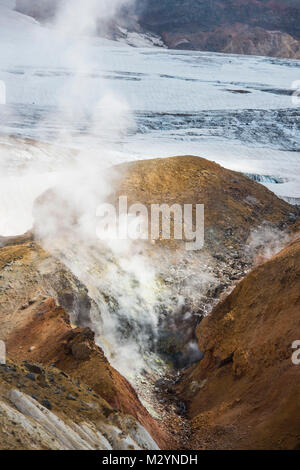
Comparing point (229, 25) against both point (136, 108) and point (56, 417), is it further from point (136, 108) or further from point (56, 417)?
point (56, 417)

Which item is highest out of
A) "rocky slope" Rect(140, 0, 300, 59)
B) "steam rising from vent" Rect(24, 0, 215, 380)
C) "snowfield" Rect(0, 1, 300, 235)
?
"rocky slope" Rect(140, 0, 300, 59)

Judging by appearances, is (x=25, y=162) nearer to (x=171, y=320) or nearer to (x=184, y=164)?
(x=184, y=164)

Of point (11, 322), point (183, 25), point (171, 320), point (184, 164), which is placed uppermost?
point (183, 25)

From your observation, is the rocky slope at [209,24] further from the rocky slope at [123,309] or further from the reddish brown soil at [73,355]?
the reddish brown soil at [73,355]

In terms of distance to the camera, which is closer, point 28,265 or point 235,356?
point 235,356

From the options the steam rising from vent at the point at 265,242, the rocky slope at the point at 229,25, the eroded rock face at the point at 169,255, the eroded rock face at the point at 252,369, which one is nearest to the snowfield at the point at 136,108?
the eroded rock face at the point at 169,255

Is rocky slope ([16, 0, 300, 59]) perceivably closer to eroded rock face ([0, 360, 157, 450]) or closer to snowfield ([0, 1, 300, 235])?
snowfield ([0, 1, 300, 235])

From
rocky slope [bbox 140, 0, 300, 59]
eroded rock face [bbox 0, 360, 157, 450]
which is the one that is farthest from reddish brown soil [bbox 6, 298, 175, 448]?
rocky slope [bbox 140, 0, 300, 59]
